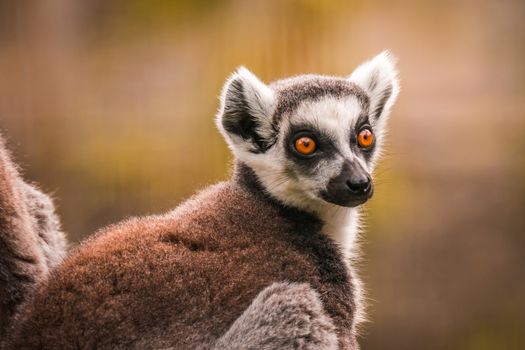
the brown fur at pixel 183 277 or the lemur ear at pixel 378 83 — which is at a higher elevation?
the lemur ear at pixel 378 83

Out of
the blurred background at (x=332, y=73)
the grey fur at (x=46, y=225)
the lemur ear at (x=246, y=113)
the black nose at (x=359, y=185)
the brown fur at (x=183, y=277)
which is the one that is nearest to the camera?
the brown fur at (x=183, y=277)

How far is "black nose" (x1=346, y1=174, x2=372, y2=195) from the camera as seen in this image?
12.1ft

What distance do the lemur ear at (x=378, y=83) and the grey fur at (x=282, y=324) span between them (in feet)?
4.03

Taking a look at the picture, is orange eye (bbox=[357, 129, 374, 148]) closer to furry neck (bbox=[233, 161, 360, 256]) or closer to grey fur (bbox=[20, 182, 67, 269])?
furry neck (bbox=[233, 161, 360, 256])

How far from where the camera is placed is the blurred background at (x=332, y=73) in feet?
23.7

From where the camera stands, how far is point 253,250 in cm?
352

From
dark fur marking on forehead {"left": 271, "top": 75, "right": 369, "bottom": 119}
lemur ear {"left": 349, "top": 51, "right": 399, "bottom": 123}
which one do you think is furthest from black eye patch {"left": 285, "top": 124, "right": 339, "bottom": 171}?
lemur ear {"left": 349, "top": 51, "right": 399, "bottom": 123}

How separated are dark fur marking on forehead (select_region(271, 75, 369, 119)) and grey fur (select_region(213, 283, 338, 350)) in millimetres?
904

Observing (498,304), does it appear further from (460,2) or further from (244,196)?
(244,196)

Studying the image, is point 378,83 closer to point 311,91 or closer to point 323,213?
point 311,91

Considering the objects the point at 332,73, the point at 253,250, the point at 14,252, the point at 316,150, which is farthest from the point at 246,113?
the point at 332,73

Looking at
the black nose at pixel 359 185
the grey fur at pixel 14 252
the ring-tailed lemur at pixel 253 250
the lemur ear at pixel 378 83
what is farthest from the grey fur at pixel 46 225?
the lemur ear at pixel 378 83

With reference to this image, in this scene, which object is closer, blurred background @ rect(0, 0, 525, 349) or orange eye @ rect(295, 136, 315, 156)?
orange eye @ rect(295, 136, 315, 156)

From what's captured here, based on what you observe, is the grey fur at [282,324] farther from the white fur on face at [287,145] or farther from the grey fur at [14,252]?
the grey fur at [14,252]
